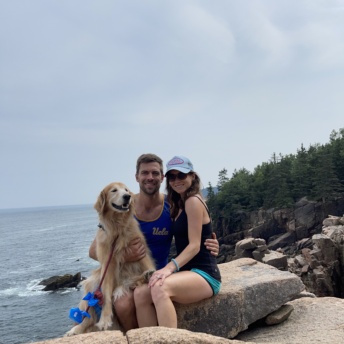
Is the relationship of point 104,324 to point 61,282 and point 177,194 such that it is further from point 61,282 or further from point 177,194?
point 61,282

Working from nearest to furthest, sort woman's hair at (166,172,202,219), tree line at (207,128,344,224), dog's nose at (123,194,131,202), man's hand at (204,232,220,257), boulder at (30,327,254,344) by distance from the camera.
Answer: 1. boulder at (30,327,254,344)
2. man's hand at (204,232,220,257)
3. woman's hair at (166,172,202,219)
4. dog's nose at (123,194,131,202)
5. tree line at (207,128,344,224)

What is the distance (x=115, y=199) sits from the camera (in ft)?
17.7

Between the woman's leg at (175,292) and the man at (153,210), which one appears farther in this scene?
the man at (153,210)

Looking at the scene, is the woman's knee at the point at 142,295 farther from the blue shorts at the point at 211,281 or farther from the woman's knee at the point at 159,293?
the blue shorts at the point at 211,281

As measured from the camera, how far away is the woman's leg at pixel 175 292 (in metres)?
4.28

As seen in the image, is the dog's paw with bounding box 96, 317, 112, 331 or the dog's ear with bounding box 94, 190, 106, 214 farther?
the dog's ear with bounding box 94, 190, 106, 214

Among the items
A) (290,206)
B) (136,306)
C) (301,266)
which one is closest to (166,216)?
→ (136,306)

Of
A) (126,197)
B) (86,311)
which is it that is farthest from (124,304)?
(126,197)

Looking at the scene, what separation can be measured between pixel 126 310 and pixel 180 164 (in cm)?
204

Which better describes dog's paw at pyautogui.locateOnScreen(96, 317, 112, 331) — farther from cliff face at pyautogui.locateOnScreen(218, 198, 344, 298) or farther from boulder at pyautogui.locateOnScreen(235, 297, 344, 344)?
cliff face at pyautogui.locateOnScreen(218, 198, 344, 298)

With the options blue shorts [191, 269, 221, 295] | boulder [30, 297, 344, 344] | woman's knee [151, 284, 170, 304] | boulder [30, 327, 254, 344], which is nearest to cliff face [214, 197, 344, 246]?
boulder [30, 297, 344, 344]

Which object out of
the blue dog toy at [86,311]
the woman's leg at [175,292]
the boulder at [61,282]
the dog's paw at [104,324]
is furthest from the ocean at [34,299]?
the woman's leg at [175,292]

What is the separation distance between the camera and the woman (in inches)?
174

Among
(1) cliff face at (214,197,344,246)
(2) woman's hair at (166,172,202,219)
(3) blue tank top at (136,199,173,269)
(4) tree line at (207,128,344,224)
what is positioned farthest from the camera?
(4) tree line at (207,128,344,224)
